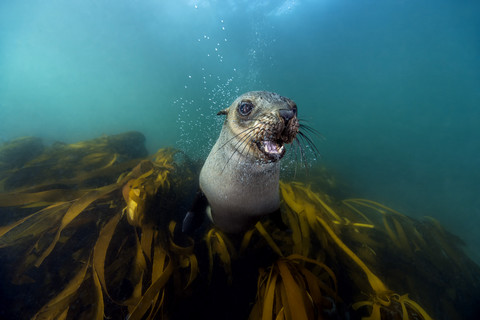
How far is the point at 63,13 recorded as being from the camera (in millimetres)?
27469

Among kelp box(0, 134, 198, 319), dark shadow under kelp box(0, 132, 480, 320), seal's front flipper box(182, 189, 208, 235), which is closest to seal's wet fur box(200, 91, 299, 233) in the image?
seal's front flipper box(182, 189, 208, 235)

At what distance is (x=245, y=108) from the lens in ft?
3.92

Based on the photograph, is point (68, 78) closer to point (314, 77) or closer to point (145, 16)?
point (145, 16)

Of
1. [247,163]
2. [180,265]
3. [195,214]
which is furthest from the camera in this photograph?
[195,214]

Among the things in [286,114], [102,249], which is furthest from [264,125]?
[102,249]

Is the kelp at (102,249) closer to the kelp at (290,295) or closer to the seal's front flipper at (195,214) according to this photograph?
the seal's front flipper at (195,214)

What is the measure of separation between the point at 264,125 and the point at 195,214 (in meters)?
1.19

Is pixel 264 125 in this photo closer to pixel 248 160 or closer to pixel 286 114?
pixel 286 114

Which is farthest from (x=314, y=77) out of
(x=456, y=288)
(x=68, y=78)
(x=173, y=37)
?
(x=68, y=78)

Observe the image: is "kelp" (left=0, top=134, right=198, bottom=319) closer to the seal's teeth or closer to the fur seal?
the fur seal

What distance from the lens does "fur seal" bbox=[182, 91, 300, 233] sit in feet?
3.36

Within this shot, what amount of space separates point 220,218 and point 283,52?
43290mm

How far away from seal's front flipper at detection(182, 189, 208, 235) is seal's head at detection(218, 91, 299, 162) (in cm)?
75

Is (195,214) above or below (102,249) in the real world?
above
